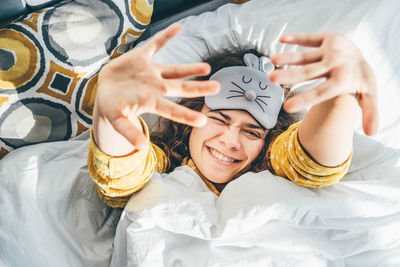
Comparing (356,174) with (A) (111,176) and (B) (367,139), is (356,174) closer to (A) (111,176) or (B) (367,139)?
(B) (367,139)

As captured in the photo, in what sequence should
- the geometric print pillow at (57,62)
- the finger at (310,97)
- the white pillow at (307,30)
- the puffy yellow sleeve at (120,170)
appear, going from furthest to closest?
the white pillow at (307,30) < the geometric print pillow at (57,62) < the puffy yellow sleeve at (120,170) < the finger at (310,97)

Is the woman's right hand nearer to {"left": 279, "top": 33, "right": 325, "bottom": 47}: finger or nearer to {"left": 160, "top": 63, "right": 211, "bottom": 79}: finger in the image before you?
{"left": 160, "top": 63, "right": 211, "bottom": 79}: finger

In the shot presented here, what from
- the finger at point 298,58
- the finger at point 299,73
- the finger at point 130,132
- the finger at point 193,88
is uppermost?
the finger at point 298,58

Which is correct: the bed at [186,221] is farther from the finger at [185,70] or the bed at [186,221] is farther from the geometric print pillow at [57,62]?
the finger at [185,70]

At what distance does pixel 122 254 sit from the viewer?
29.4 inches

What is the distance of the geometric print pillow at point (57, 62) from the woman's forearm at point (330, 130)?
601 mm

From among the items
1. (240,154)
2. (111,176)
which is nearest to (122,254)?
(111,176)

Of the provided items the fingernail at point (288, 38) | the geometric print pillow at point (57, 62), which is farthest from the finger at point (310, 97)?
the geometric print pillow at point (57, 62)

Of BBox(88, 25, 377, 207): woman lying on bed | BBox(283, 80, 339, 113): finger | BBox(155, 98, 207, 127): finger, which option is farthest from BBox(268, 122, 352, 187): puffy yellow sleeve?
BBox(155, 98, 207, 127): finger

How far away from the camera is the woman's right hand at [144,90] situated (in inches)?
22.0

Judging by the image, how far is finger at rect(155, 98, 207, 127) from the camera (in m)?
0.55

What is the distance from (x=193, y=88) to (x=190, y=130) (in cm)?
48

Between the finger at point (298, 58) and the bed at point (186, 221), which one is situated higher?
the finger at point (298, 58)

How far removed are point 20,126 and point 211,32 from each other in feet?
2.11
